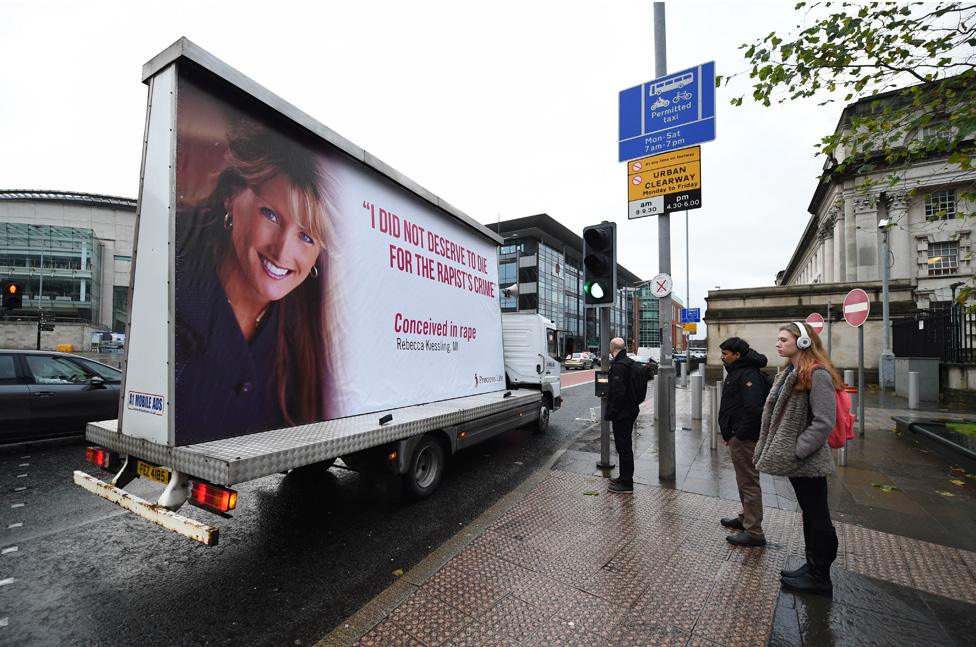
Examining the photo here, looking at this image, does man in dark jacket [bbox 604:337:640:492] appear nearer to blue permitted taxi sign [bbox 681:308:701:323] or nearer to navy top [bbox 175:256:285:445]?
navy top [bbox 175:256:285:445]

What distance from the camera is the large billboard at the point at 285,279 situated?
3.16 meters

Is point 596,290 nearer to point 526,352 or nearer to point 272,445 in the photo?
point 526,352

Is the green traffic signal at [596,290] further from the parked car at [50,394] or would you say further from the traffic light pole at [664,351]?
the parked car at [50,394]

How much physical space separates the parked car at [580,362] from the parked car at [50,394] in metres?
28.8

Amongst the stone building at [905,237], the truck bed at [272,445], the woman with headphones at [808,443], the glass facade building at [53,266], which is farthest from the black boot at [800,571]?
the glass facade building at [53,266]

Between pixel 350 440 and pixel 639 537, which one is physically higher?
pixel 350 440

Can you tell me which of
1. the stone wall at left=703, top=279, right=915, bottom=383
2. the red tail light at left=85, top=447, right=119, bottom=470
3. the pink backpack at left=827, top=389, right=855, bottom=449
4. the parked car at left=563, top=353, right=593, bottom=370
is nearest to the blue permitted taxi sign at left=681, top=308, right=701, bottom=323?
the stone wall at left=703, top=279, right=915, bottom=383

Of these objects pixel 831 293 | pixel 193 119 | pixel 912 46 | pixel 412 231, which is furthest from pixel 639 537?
pixel 831 293

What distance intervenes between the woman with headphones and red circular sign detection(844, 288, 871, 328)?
673 cm

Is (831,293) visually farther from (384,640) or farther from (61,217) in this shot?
(61,217)

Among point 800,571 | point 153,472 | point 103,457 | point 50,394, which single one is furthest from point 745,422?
point 50,394

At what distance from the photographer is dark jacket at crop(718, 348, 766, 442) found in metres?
3.80

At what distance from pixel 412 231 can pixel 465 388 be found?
252 centimetres

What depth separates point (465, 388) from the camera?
257 inches
